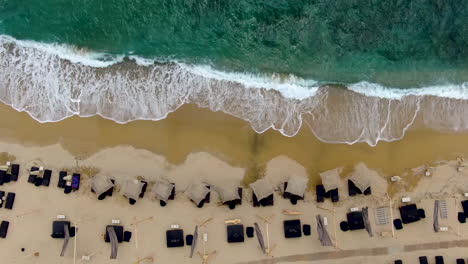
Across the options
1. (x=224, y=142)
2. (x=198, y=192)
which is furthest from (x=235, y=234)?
(x=224, y=142)

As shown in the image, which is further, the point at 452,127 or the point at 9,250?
the point at 452,127

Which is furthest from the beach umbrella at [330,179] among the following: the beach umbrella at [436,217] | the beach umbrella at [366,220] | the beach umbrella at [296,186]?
the beach umbrella at [436,217]

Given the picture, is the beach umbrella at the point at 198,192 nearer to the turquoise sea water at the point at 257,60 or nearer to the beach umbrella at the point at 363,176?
the turquoise sea water at the point at 257,60

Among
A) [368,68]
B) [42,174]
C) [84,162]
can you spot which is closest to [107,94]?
[84,162]

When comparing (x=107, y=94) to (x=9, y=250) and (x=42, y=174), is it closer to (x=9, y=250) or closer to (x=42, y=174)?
(x=42, y=174)

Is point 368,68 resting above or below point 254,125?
above

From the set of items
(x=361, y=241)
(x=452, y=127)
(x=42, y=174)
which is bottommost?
(x=361, y=241)
